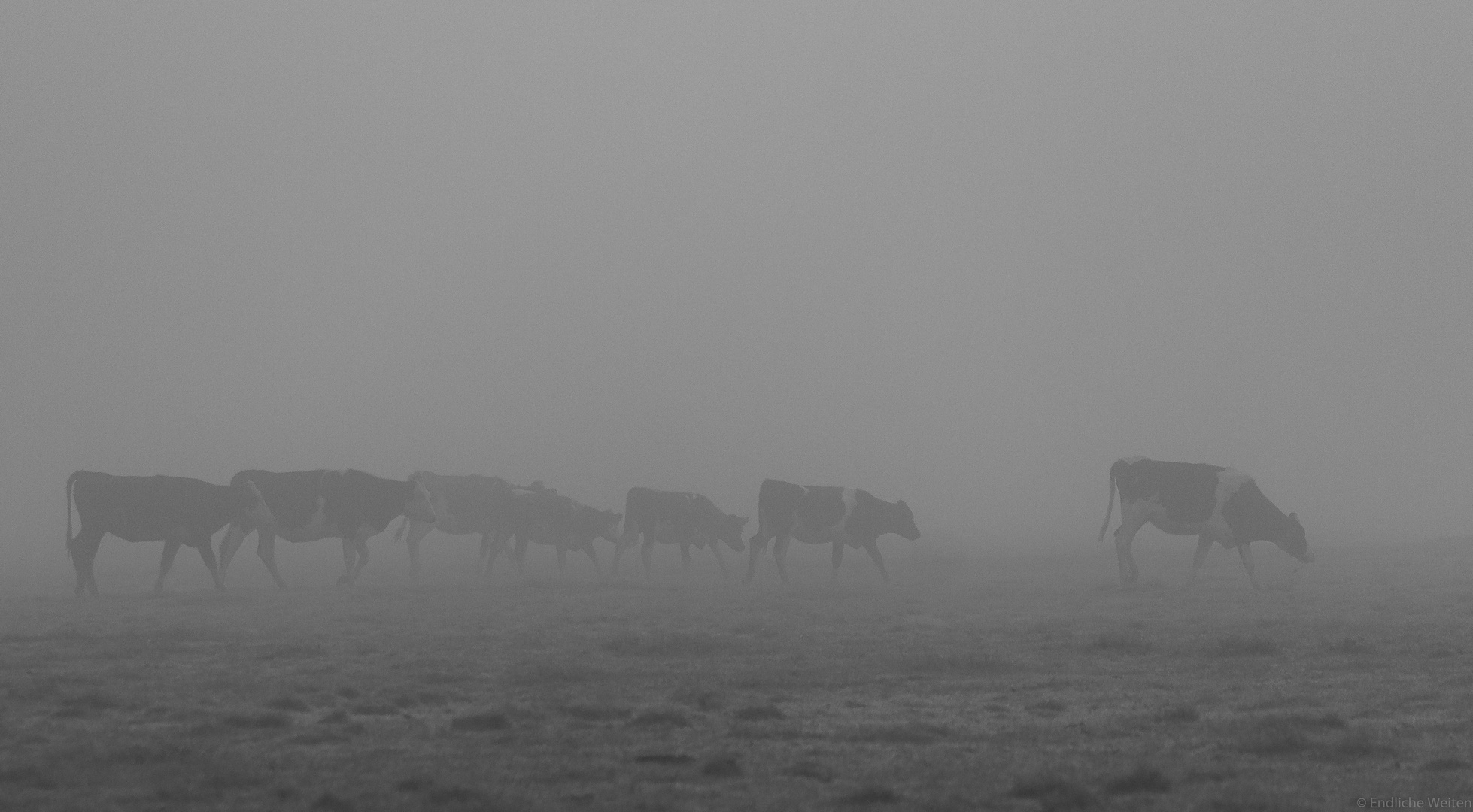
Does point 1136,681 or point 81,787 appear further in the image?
point 1136,681

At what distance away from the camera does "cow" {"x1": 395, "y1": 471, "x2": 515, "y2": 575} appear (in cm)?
4847

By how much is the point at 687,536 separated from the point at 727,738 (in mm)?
39547

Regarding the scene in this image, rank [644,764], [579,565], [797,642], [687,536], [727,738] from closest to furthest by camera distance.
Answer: [644,764] < [727,738] < [797,642] < [687,536] < [579,565]

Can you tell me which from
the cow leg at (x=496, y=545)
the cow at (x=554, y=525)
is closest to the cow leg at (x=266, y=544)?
the cow leg at (x=496, y=545)

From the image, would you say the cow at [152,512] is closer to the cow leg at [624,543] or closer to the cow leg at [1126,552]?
the cow leg at [624,543]

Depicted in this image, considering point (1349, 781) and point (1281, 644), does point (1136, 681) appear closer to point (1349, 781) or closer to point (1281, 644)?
point (1281, 644)

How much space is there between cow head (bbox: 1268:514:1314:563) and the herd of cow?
4 centimetres

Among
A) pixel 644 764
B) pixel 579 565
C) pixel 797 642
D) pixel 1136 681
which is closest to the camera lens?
pixel 644 764

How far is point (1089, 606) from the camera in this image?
28047 mm

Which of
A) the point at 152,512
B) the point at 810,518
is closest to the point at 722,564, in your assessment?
the point at 810,518

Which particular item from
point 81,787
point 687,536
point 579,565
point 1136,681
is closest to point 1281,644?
point 1136,681

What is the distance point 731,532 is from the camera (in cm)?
5431

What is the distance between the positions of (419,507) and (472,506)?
7866 mm

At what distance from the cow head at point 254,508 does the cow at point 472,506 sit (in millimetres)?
8057
